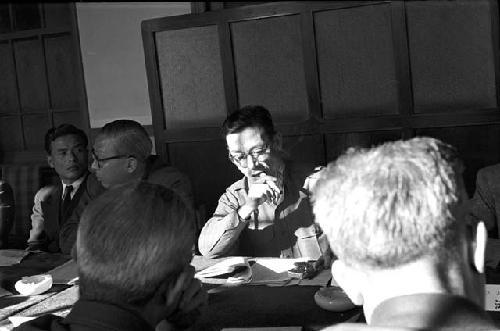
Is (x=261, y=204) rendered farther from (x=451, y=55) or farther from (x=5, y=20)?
(x=5, y=20)

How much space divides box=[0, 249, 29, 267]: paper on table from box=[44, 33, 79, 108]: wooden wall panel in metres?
2.09

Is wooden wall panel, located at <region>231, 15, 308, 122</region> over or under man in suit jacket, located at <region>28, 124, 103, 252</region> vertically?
over

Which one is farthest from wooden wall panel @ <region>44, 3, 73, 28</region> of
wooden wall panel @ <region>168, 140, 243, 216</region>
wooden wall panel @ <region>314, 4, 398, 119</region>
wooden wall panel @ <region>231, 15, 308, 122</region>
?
wooden wall panel @ <region>314, 4, 398, 119</region>

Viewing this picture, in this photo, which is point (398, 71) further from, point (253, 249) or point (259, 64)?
point (253, 249)

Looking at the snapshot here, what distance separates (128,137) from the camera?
341 cm

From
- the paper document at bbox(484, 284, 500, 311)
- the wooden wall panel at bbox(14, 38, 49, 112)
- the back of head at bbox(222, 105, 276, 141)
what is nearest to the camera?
the paper document at bbox(484, 284, 500, 311)

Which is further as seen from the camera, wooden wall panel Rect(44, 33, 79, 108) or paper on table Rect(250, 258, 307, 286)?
wooden wall panel Rect(44, 33, 79, 108)

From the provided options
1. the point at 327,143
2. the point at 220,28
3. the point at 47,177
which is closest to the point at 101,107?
the point at 47,177

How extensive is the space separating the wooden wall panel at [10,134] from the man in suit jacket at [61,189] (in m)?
1.62

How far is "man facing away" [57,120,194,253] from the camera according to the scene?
133 inches

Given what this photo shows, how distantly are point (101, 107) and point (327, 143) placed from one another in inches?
68.9

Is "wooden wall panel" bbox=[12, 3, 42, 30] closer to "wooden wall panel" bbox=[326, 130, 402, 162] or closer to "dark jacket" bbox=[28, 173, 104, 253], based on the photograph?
"dark jacket" bbox=[28, 173, 104, 253]

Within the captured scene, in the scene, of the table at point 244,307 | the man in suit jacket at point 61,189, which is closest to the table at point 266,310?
the table at point 244,307

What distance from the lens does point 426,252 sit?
3.87 feet
